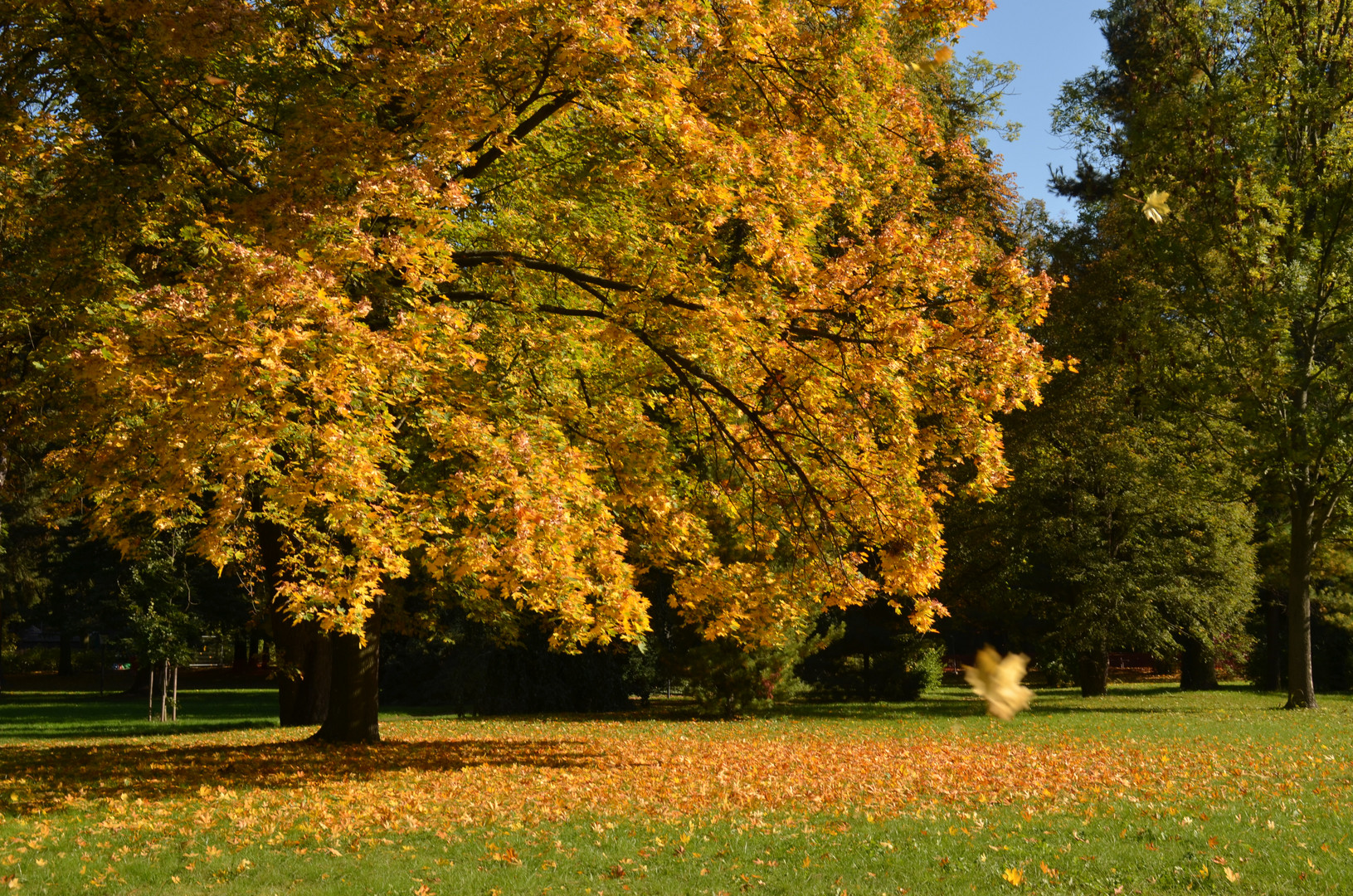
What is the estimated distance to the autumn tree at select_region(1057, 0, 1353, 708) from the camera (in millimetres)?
20172

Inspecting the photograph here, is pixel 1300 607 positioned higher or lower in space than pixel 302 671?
higher

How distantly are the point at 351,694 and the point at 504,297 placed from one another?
6187 millimetres

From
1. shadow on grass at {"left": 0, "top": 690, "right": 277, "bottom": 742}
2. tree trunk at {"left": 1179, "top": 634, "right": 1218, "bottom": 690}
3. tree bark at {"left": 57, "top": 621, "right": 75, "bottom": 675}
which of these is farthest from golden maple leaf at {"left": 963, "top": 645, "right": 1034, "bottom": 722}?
tree bark at {"left": 57, "top": 621, "right": 75, "bottom": 675}

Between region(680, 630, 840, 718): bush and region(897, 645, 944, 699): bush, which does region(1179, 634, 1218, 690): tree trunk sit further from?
region(680, 630, 840, 718): bush

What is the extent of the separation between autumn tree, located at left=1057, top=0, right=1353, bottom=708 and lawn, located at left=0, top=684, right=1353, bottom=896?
6.52 m

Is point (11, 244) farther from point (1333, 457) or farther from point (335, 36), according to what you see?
point (1333, 457)

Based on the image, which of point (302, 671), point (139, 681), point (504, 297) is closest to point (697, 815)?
point (504, 297)

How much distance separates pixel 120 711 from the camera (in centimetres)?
2811

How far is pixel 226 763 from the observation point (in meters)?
12.5

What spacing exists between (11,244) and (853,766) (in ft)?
39.7

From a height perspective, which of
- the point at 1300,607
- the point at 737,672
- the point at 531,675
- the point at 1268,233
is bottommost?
the point at 531,675

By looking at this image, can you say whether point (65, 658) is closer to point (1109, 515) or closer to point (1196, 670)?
point (1109, 515)

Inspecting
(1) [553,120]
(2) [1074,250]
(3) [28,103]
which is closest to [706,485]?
(1) [553,120]

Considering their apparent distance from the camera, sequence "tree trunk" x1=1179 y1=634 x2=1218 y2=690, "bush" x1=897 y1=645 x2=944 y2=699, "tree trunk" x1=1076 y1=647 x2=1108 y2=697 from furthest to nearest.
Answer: "tree trunk" x1=1179 y1=634 x2=1218 y2=690
"bush" x1=897 y1=645 x2=944 y2=699
"tree trunk" x1=1076 y1=647 x2=1108 y2=697
